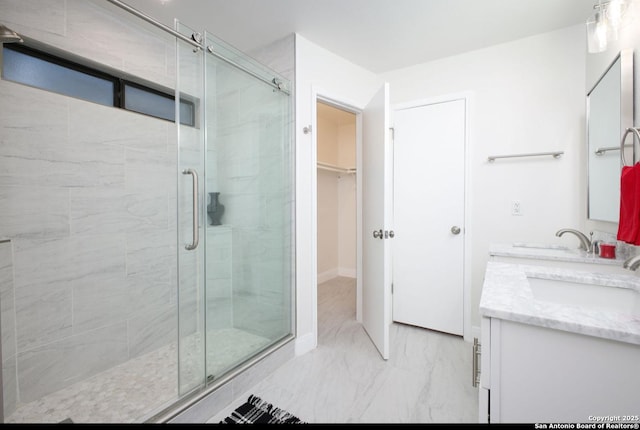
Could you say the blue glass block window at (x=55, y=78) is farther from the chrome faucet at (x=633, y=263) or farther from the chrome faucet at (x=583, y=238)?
the chrome faucet at (x=583, y=238)

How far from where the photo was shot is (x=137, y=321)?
6.68ft

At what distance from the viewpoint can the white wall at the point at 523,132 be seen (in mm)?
2076

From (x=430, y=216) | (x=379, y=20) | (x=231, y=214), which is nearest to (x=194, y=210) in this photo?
(x=231, y=214)

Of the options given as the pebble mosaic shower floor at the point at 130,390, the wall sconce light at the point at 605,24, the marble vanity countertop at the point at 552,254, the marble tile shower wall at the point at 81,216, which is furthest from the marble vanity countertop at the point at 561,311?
the marble tile shower wall at the point at 81,216

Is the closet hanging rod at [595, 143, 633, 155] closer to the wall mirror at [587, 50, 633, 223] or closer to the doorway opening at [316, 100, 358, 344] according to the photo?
the wall mirror at [587, 50, 633, 223]

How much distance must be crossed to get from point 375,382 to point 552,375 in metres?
1.27

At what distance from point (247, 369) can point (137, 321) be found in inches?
36.2

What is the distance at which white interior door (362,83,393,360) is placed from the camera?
2.08 metres

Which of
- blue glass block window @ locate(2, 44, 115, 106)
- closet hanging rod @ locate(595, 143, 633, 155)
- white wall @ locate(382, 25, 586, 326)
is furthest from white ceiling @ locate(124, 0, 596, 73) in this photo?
closet hanging rod @ locate(595, 143, 633, 155)

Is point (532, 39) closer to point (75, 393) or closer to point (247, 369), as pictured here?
point (247, 369)

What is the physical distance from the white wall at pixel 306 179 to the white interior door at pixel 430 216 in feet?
2.79

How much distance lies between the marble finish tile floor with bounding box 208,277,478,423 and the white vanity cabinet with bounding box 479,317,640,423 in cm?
88

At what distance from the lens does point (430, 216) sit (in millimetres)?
2541

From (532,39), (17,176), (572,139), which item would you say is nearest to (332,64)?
(532,39)
